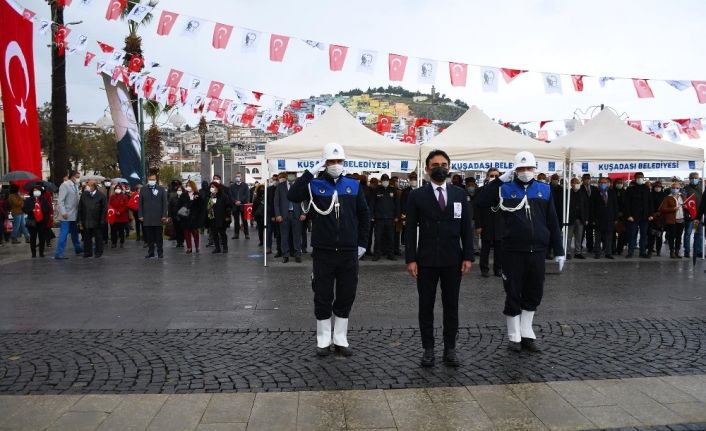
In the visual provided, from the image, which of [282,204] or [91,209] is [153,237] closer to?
[91,209]

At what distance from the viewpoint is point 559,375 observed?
18.0 ft

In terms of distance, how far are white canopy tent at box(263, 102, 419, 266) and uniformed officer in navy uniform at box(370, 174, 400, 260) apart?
0.53 meters

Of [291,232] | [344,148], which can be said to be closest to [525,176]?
[344,148]

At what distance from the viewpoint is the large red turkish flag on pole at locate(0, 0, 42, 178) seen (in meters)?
15.0

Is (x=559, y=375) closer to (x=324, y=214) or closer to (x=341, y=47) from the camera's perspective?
(x=324, y=214)

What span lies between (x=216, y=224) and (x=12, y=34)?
22.7 feet

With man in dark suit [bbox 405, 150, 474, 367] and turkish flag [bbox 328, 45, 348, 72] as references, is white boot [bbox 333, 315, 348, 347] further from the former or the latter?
turkish flag [bbox 328, 45, 348, 72]

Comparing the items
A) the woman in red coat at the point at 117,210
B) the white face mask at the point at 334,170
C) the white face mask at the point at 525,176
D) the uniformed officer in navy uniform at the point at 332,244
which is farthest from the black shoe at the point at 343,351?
the woman in red coat at the point at 117,210

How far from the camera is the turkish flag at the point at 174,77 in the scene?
17.0m

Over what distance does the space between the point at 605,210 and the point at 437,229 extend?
961 centimetres

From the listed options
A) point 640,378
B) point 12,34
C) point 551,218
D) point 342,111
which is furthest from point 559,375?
point 12,34

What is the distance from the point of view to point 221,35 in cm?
1340

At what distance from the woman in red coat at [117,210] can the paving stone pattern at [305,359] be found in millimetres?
9698

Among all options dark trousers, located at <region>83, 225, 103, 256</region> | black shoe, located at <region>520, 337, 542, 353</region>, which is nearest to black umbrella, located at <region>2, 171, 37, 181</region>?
dark trousers, located at <region>83, 225, 103, 256</region>
